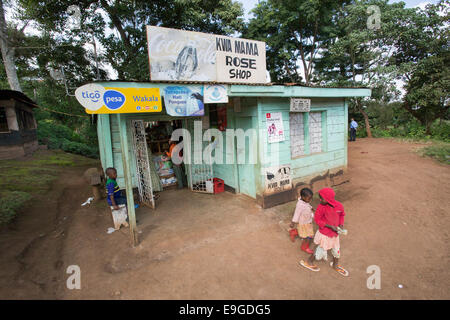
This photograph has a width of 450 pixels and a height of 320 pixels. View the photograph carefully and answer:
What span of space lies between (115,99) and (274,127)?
12.4 feet

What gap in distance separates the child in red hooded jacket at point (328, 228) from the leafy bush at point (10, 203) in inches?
263

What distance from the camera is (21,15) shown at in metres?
13.6

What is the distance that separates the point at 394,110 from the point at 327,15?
9485 mm

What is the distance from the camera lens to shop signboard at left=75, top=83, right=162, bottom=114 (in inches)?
146

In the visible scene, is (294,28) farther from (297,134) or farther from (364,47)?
(297,134)

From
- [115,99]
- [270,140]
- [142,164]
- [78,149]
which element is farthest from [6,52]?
[270,140]

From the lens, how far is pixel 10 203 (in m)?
6.12

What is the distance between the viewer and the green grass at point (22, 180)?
6.05 metres

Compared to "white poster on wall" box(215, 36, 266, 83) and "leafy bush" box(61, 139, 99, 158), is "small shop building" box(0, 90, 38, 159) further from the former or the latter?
Result: "white poster on wall" box(215, 36, 266, 83)

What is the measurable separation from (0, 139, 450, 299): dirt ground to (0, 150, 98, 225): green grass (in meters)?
0.36

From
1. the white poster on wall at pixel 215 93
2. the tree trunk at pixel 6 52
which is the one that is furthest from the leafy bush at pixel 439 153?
the tree trunk at pixel 6 52

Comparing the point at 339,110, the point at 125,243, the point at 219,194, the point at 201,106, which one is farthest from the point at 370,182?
the point at 125,243

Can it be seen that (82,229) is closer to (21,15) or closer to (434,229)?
(434,229)

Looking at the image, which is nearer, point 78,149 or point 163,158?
point 163,158
